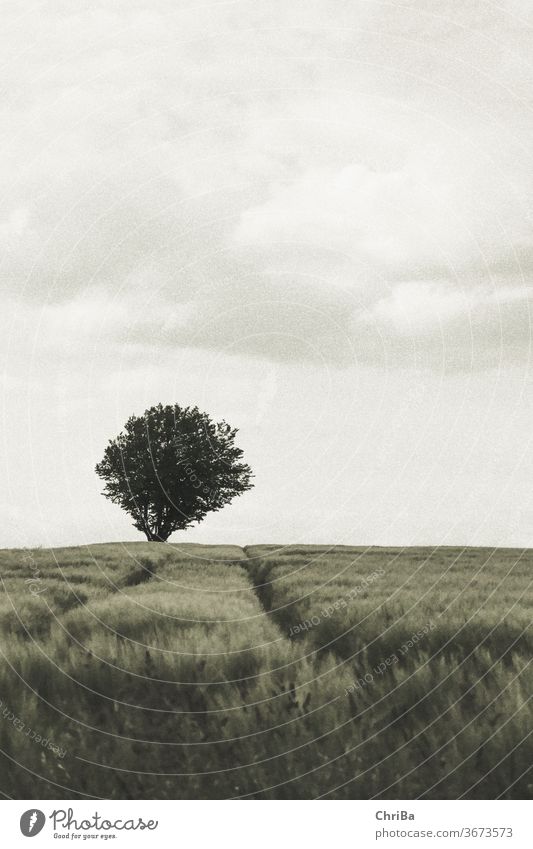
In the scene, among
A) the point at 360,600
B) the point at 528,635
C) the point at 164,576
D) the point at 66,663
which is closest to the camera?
the point at 66,663

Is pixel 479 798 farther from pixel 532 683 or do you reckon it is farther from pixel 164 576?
pixel 164 576

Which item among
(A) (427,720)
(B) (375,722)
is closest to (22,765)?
(B) (375,722)

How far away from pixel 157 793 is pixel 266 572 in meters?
15.2

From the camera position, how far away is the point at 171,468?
4784cm

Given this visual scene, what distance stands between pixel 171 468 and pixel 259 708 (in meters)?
43.0

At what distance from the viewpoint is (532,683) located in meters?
5.63
